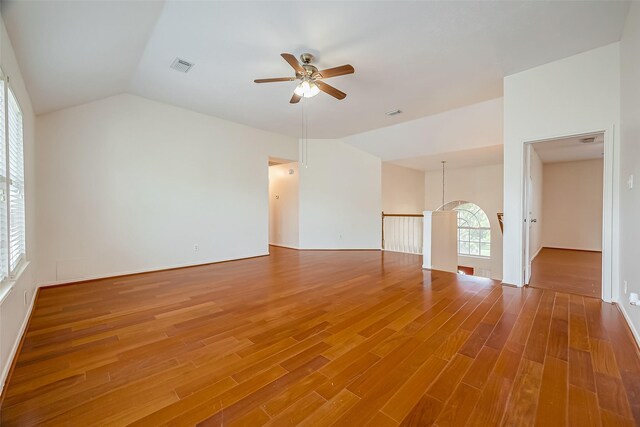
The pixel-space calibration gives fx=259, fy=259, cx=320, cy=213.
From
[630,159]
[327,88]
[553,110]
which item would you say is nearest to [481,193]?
[553,110]

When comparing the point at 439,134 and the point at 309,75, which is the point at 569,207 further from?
the point at 309,75

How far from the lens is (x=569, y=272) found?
4.54 metres

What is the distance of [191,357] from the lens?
6.30ft

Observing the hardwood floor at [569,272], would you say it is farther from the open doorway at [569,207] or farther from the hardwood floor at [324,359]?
the hardwood floor at [324,359]

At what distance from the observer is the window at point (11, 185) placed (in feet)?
A: 5.95

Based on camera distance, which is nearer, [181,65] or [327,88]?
[327,88]

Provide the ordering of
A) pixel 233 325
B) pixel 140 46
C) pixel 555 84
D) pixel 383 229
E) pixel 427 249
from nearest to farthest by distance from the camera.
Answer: pixel 233 325 → pixel 140 46 → pixel 555 84 → pixel 427 249 → pixel 383 229

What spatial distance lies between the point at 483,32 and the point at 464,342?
118 inches

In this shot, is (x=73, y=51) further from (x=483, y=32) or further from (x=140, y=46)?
(x=483, y=32)

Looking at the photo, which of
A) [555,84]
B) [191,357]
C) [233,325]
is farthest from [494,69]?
[191,357]

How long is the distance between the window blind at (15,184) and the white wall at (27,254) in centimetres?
13

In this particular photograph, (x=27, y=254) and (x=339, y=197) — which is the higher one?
(x=339, y=197)

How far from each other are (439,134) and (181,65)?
4.72 metres

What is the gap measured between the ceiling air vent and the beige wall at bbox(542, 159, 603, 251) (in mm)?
9313
